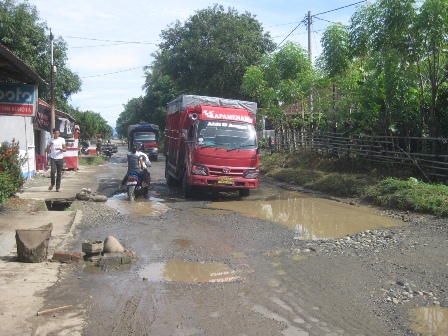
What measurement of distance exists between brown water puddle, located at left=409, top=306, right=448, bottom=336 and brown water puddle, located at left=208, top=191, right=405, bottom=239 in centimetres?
355

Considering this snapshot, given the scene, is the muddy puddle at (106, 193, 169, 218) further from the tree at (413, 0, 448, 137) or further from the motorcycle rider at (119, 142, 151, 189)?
the tree at (413, 0, 448, 137)

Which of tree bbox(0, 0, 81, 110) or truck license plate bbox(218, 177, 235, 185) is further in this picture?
tree bbox(0, 0, 81, 110)

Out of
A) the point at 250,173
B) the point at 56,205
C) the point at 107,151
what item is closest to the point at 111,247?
the point at 56,205

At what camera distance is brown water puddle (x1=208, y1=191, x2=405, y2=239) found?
886 cm

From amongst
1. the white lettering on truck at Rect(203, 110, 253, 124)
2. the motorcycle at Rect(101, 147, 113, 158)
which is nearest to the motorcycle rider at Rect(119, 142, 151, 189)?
the white lettering on truck at Rect(203, 110, 253, 124)

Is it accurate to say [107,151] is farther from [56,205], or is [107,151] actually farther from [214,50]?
[56,205]

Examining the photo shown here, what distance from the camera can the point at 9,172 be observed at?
996cm

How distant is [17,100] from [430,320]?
6.90m

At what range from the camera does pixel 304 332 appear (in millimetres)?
4164

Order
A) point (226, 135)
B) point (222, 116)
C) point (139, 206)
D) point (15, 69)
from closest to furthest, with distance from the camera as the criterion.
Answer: point (15, 69) → point (139, 206) → point (226, 135) → point (222, 116)

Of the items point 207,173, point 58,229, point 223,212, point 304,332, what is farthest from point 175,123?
point 304,332

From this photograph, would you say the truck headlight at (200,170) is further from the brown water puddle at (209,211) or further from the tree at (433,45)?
the tree at (433,45)

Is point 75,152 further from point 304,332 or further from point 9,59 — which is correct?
point 304,332

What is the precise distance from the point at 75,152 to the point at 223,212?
14.6 metres
